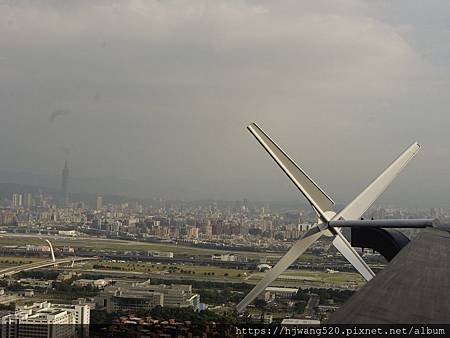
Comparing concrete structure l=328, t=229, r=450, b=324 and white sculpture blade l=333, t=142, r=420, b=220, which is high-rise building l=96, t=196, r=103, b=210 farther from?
concrete structure l=328, t=229, r=450, b=324

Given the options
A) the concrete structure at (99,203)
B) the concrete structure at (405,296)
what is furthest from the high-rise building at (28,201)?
the concrete structure at (405,296)

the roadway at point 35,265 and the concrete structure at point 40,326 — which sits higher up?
the concrete structure at point 40,326

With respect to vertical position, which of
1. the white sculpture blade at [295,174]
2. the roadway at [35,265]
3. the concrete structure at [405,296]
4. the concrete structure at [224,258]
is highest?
the white sculpture blade at [295,174]

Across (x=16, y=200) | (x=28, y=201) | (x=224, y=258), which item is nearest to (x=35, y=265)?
(x=224, y=258)

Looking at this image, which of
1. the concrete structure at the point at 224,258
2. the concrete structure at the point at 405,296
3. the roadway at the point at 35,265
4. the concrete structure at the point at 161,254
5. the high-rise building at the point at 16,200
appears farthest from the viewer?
the high-rise building at the point at 16,200

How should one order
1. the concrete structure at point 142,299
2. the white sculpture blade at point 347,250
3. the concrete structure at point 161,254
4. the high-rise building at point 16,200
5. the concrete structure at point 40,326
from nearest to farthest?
1. the white sculpture blade at point 347,250
2. the concrete structure at point 40,326
3. the concrete structure at point 142,299
4. the concrete structure at point 161,254
5. the high-rise building at point 16,200

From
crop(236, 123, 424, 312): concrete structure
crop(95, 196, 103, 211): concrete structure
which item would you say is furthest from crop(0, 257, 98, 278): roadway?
crop(95, 196, 103, 211): concrete structure

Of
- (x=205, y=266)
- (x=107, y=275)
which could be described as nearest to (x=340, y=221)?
(x=107, y=275)

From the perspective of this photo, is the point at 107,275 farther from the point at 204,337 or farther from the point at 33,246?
the point at 204,337

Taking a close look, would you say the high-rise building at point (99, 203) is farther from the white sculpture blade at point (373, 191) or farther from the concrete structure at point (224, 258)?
the white sculpture blade at point (373, 191)

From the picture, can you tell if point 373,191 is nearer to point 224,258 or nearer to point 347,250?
point 347,250

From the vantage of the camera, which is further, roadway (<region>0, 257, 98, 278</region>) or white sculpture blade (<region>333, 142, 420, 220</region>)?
roadway (<region>0, 257, 98, 278</region>)
